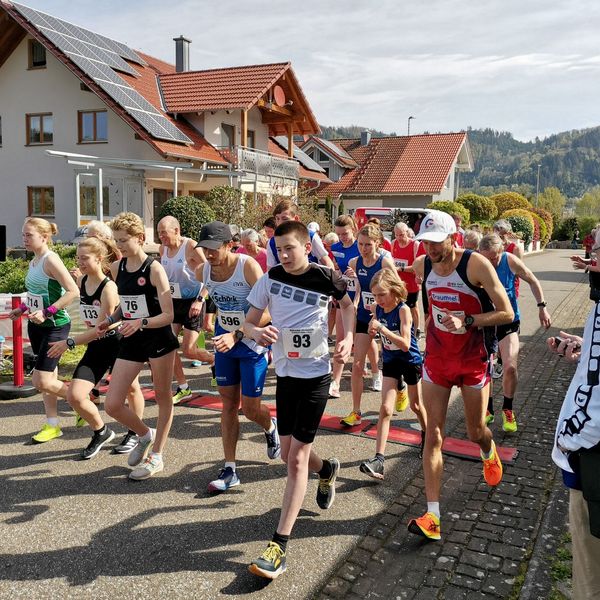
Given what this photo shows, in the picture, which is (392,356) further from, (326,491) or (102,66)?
(102,66)

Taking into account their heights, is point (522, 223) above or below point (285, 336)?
above

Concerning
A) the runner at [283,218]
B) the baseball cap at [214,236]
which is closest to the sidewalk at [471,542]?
the baseball cap at [214,236]

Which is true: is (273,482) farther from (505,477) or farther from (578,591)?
(578,591)

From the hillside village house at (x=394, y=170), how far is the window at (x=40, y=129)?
19.7 meters

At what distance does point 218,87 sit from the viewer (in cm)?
2759

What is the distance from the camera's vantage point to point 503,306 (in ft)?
12.7

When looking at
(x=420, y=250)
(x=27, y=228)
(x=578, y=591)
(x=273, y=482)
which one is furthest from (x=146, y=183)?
(x=578, y=591)

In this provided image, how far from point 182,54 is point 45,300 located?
29218 millimetres

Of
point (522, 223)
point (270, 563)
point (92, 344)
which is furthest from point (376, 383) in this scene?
point (522, 223)

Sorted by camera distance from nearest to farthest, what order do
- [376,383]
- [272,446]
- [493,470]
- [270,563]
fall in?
[270,563] → [493,470] → [272,446] → [376,383]

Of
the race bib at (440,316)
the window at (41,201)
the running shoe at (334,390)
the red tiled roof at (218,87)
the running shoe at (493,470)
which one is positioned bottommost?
the running shoe at (334,390)

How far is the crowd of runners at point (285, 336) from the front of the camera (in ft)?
12.3

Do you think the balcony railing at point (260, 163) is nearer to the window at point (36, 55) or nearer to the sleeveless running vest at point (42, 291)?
the window at point (36, 55)

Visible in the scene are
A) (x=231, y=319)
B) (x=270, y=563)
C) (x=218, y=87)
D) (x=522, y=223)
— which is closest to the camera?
(x=270, y=563)
